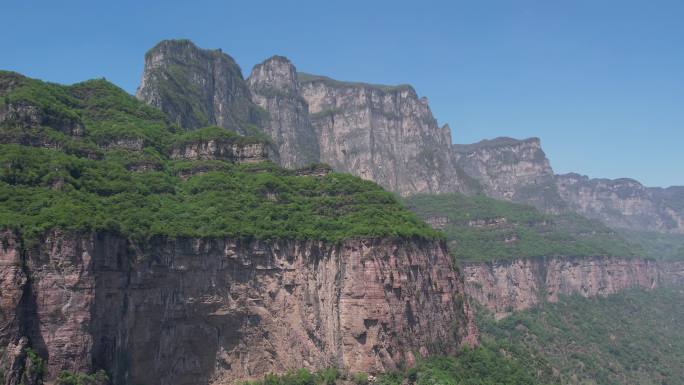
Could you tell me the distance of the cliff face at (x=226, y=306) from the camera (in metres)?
61.6

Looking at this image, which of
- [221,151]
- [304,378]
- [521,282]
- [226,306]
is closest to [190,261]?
[226,306]

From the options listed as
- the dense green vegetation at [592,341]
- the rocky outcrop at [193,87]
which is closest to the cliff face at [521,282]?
the dense green vegetation at [592,341]

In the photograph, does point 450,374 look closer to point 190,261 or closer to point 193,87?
point 190,261

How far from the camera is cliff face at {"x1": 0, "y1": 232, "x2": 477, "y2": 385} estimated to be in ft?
202

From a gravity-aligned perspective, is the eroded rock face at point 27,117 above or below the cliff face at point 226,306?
above

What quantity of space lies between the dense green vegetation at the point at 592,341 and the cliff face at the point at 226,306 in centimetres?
3444

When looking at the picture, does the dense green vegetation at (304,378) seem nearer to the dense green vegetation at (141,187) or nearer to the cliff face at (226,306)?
the cliff face at (226,306)

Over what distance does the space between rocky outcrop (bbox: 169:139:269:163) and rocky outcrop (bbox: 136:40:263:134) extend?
40222 mm

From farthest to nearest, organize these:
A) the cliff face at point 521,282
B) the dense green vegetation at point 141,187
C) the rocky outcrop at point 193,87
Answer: the cliff face at point 521,282, the rocky outcrop at point 193,87, the dense green vegetation at point 141,187

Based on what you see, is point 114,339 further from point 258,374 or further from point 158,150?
point 158,150

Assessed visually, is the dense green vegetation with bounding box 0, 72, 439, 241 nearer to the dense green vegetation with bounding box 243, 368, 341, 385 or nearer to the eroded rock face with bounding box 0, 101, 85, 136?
the eroded rock face with bounding box 0, 101, 85, 136

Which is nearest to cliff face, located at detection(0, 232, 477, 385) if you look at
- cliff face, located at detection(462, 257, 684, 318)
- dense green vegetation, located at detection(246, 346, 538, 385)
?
dense green vegetation, located at detection(246, 346, 538, 385)

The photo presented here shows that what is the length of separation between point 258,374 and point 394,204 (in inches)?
1121

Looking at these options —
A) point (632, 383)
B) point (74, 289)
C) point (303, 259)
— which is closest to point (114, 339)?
point (74, 289)
